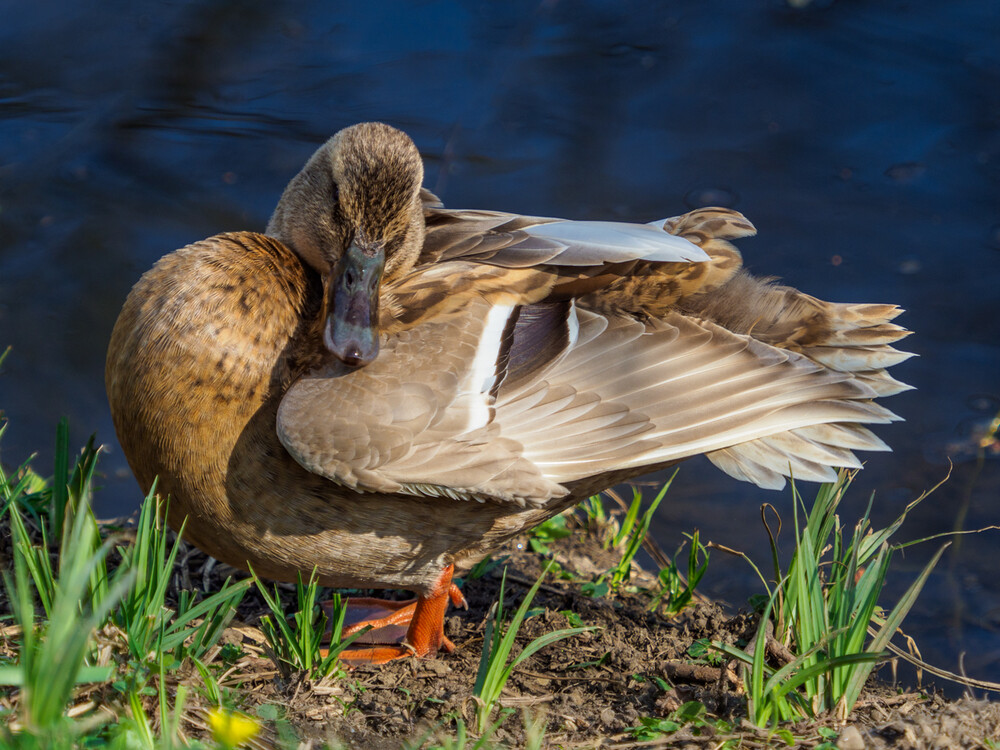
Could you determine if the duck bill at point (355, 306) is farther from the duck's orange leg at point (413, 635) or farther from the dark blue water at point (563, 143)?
the dark blue water at point (563, 143)

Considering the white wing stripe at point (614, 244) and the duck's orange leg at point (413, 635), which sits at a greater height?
the white wing stripe at point (614, 244)

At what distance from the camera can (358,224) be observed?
290 cm

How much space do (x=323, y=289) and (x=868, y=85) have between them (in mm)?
4571

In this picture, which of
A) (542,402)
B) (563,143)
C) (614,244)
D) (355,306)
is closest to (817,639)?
(542,402)

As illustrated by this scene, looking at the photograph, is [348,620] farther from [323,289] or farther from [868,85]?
[868,85]

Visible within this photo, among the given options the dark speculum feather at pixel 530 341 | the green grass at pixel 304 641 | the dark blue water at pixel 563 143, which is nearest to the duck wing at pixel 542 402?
the dark speculum feather at pixel 530 341

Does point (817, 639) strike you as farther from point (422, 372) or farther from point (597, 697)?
point (422, 372)

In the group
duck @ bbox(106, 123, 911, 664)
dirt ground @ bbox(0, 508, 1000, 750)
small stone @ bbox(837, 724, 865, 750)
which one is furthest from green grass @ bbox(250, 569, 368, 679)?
small stone @ bbox(837, 724, 865, 750)

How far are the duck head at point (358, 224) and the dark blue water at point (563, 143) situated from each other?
255 cm

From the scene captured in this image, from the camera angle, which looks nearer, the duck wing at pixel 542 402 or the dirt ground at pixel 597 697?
the dirt ground at pixel 597 697

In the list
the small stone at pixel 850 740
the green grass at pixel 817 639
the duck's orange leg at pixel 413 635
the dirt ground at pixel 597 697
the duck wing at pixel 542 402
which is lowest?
the duck's orange leg at pixel 413 635

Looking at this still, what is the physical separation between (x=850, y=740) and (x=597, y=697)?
75cm

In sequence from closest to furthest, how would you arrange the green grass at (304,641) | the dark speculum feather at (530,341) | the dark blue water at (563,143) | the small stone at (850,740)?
the small stone at (850,740) < the green grass at (304,641) < the dark speculum feather at (530,341) < the dark blue water at (563,143)

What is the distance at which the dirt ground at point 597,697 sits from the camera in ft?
7.56
